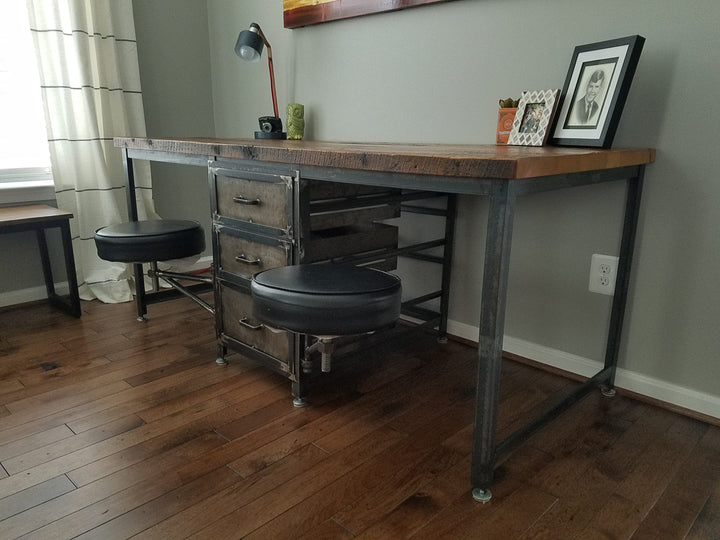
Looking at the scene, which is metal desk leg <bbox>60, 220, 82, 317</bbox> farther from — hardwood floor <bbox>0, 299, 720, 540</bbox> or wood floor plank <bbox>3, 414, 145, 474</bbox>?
wood floor plank <bbox>3, 414, 145, 474</bbox>

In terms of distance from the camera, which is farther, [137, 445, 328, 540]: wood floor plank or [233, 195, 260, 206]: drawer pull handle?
[233, 195, 260, 206]: drawer pull handle

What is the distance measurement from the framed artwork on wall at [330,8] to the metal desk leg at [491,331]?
123cm

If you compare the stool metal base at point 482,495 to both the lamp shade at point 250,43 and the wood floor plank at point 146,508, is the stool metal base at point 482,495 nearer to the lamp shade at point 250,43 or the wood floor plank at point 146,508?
the wood floor plank at point 146,508

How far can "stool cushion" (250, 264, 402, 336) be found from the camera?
1213 millimetres

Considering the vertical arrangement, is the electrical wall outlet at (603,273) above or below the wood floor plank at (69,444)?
→ above

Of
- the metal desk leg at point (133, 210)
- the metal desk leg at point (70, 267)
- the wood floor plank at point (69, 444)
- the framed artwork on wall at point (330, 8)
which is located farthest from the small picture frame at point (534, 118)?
the metal desk leg at point (70, 267)

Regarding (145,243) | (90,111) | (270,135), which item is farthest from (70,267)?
(270,135)

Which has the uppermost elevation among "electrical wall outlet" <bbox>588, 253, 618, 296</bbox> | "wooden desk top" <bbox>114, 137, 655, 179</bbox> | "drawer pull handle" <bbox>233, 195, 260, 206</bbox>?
"wooden desk top" <bbox>114, 137, 655, 179</bbox>

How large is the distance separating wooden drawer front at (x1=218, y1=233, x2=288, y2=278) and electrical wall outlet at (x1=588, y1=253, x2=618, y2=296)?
1.00 meters

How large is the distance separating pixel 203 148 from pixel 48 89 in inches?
46.4

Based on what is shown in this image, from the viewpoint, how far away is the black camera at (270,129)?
2.44 metres

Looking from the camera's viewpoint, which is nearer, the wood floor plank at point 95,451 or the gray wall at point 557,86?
the wood floor plank at point 95,451

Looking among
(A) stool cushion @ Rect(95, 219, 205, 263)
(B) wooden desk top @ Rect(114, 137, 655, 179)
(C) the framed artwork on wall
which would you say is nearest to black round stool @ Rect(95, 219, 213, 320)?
(A) stool cushion @ Rect(95, 219, 205, 263)

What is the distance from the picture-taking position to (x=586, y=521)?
118 cm
